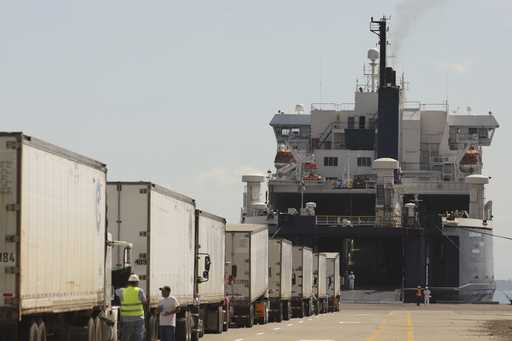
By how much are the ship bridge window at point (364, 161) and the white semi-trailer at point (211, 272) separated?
6166cm

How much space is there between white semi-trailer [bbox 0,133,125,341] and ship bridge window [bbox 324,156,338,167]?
7645cm

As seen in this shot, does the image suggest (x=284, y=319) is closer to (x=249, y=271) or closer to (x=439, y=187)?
(x=249, y=271)

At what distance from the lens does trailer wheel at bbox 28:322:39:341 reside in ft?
68.6

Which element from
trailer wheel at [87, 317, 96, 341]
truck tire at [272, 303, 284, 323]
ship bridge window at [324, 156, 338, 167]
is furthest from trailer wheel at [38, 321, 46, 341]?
ship bridge window at [324, 156, 338, 167]

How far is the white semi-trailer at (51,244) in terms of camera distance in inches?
775

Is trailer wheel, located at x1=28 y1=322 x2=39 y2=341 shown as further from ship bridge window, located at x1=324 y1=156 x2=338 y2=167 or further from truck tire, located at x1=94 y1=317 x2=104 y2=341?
ship bridge window, located at x1=324 y1=156 x2=338 y2=167

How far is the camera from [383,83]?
101438mm

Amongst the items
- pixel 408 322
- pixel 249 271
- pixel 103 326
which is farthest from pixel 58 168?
pixel 408 322

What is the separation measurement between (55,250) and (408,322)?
3087 centimetres

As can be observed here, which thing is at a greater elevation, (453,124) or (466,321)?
(453,124)

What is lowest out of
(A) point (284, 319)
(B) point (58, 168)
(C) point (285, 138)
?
(A) point (284, 319)

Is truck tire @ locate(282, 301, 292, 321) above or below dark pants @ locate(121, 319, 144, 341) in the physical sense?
below

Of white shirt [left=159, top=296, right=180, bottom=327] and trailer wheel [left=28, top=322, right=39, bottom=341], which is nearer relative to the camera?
trailer wheel [left=28, top=322, right=39, bottom=341]

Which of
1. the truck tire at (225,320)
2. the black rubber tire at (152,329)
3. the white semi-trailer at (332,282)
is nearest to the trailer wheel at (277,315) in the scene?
the truck tire at (225,320)
